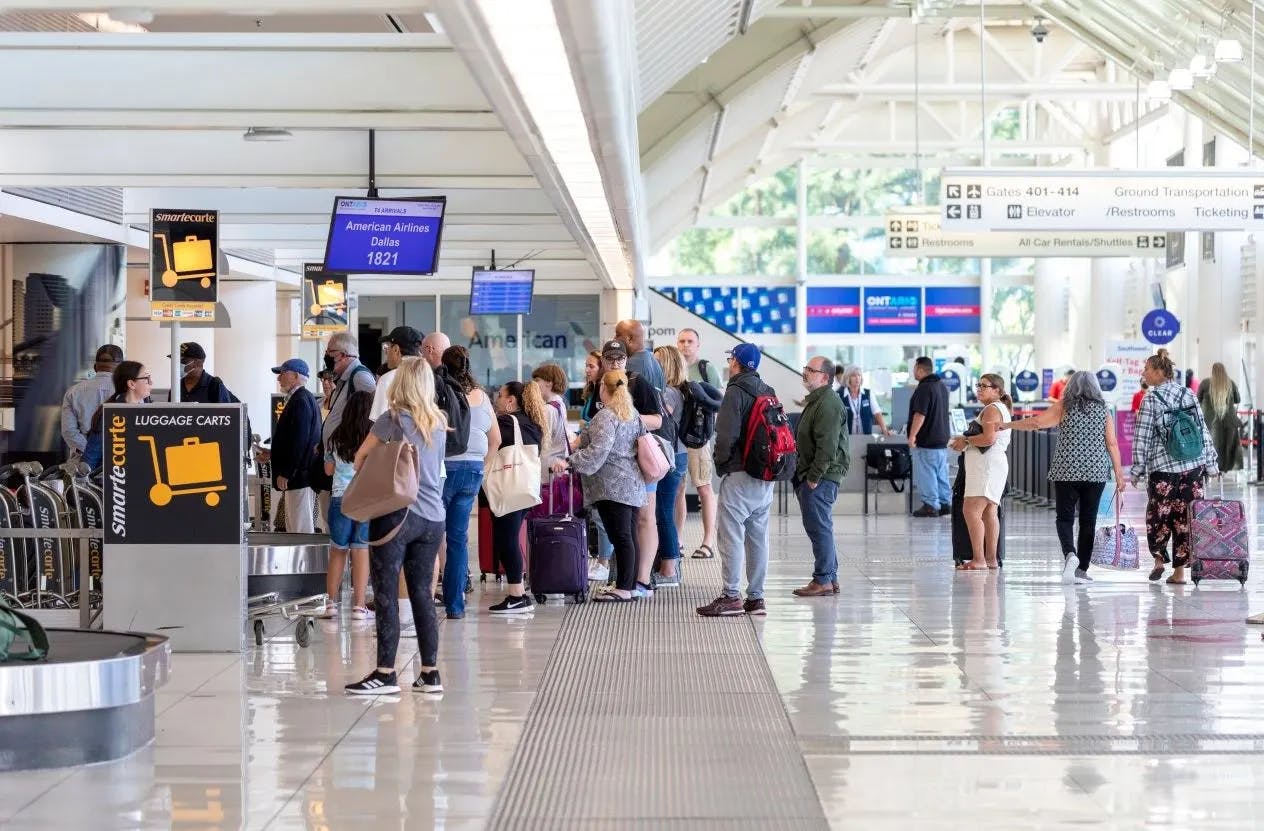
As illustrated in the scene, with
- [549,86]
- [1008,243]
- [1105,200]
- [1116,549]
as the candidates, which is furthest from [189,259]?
[1008,243]

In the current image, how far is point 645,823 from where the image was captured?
485 cm

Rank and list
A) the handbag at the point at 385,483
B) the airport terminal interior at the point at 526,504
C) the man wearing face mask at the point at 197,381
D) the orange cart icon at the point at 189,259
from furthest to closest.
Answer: the orange cart icon at the point at 189,259 → the man wearing face mask at the point at 197,381 → the handbag at the point at 385,483 → the airport terminal interior at the point at 526,504

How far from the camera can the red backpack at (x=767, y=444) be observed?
9.28 m

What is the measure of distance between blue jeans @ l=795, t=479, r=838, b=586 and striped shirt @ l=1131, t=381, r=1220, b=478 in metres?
2.13

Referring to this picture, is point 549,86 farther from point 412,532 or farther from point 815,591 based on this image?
point 815,591

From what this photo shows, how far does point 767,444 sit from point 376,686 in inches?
118

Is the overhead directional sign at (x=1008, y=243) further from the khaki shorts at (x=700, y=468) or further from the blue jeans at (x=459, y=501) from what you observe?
the blue jeans at (x=459, y=501)

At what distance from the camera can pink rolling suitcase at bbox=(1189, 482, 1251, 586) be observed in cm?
1114

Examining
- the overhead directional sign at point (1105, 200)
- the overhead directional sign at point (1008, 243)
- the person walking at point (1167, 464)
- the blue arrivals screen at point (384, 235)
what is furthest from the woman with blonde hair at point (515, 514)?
the overhead directional sign at point (1008, 243)

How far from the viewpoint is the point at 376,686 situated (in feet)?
23.1

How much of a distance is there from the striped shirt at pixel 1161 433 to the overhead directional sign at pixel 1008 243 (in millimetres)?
14231

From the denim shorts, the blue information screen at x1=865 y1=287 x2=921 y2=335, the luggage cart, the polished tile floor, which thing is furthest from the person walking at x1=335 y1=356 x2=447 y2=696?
the blue information screen at x1=865 y1=287 x2=921 y2=335

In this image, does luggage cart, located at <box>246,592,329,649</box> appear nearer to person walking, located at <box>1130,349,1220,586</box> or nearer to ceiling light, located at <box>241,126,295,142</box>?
ceiling light, located at <box>241,126,295,142</box>

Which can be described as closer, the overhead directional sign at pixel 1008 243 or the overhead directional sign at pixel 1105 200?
the overhead directional sign at pixel 1105 200
